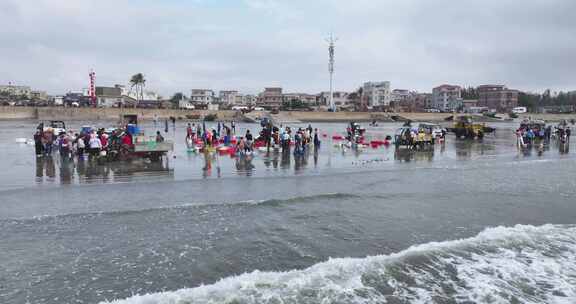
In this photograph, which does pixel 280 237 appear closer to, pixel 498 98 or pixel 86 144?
pixel 86 144

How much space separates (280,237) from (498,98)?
592 ft

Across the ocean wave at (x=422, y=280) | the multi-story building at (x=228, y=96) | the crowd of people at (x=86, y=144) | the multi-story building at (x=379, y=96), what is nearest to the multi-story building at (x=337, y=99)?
the multi-story building at (x=379, y=96)

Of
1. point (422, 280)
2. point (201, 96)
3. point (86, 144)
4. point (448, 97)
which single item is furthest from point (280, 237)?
point (448, 97)

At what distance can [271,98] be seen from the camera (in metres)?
152

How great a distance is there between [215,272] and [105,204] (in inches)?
219

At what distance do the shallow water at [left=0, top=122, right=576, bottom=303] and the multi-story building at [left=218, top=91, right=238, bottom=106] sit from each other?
151939 mm

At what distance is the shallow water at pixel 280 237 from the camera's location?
6.31 metres

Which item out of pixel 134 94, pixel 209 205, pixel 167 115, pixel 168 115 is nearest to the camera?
pixel 209 205

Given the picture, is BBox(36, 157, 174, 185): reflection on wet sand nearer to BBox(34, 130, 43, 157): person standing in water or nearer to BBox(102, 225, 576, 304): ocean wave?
BBox(34, 130, 43, 157): person standing in water

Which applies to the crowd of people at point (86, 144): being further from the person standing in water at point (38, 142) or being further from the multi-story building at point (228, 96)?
the multi-story building at point (228, 96)

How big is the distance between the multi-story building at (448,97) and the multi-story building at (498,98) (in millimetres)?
14546

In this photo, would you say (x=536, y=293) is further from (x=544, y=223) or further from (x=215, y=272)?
(x=215, y=272)

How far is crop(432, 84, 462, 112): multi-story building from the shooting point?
160 metres

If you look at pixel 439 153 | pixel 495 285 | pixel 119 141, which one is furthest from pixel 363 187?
pixel 439 153
